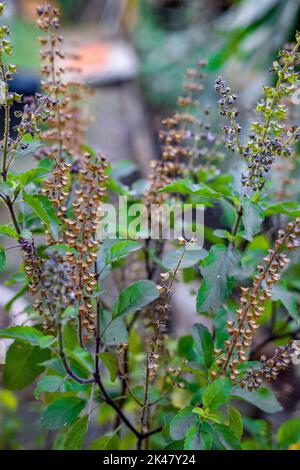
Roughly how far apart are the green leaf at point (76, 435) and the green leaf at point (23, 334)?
22 centimetres

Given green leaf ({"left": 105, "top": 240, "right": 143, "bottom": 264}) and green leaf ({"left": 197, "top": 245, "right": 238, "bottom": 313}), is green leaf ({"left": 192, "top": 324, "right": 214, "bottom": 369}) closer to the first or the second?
green leaf ({"left": 197, "top": 245, "right": 238, "bottom": 313})

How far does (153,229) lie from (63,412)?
336 millimetres

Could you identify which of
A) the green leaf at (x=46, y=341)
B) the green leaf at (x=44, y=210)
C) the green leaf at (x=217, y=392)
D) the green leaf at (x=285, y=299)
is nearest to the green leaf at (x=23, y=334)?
the green leaf at (x=46, y=341)

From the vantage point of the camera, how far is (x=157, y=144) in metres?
3.64

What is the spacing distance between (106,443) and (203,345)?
0.26m

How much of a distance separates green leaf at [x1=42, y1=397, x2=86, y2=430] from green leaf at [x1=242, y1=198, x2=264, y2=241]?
1.23 ft

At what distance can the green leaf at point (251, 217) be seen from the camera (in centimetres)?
77

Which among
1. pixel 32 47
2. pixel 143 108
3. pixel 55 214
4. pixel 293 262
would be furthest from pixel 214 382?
pixel 32 47

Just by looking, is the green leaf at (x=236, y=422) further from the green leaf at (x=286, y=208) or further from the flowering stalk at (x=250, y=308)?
the green leaf at (x=286, y=208)

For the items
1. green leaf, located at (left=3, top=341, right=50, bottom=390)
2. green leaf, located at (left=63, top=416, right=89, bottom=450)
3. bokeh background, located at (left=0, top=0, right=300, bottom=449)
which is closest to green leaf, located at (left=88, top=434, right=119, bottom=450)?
green leaf, located at (left=63, top=416, right=89, bottom=450)

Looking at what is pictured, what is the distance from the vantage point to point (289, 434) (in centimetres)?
109

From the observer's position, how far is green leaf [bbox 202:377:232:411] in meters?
0.74
